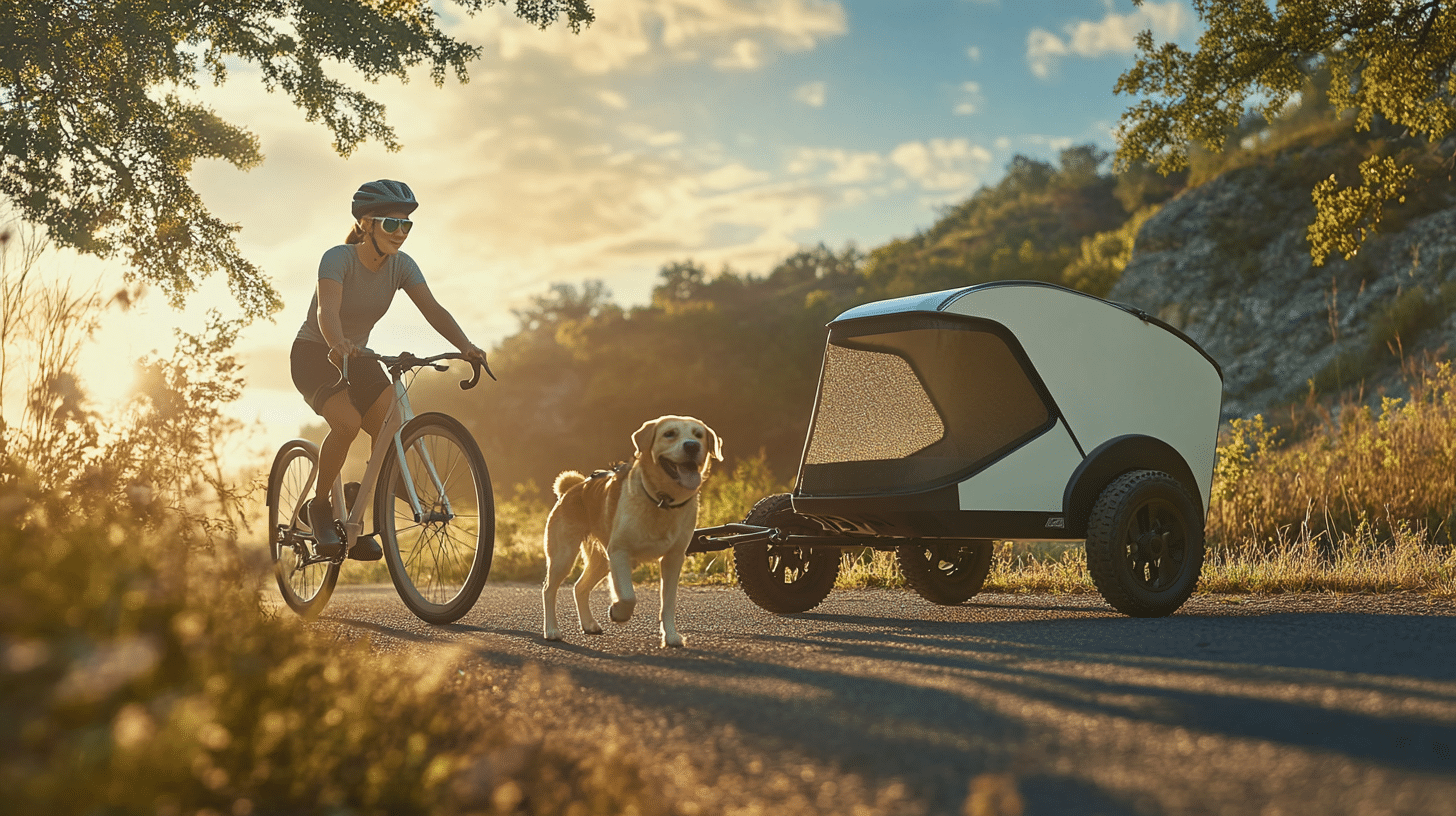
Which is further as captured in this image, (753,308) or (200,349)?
(753,308)

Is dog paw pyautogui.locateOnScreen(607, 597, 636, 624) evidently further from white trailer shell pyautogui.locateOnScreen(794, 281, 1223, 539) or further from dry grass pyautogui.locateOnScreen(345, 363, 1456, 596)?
dry grass pyautogui.locateOnScreen(345, 363, 1456, 596)

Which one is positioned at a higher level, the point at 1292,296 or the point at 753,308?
the point at 753,308

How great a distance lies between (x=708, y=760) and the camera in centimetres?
269

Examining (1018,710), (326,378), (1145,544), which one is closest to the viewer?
(1018,710)

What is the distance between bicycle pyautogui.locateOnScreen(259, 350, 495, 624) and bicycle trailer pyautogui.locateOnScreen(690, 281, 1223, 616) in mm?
1218

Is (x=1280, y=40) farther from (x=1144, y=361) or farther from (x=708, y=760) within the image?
(x=708, y=760)

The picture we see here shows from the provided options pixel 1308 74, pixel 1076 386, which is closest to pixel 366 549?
pixel 1076 386

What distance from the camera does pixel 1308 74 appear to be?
12.0m

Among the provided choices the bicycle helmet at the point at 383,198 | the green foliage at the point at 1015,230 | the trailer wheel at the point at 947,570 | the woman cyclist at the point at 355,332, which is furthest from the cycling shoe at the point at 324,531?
the green foliage at the point at 1015,230

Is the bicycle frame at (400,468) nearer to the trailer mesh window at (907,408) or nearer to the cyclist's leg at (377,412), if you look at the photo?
the cyclist's leg at (377,412)

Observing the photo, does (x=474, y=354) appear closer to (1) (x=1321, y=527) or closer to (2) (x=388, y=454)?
(2) (x=388, y=454)

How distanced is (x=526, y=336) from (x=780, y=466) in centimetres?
1298

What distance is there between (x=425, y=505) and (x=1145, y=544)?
373cm

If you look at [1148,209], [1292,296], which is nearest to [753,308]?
[1148,209]
